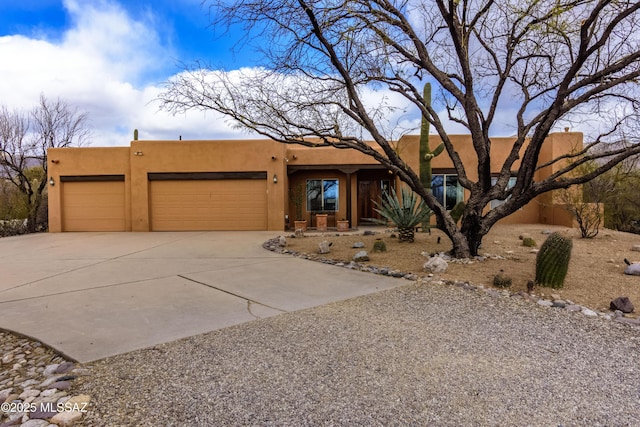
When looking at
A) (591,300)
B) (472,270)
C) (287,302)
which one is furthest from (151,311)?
(591,300)

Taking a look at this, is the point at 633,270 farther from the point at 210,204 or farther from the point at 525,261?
the point at 210,204

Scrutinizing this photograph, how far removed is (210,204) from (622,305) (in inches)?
535

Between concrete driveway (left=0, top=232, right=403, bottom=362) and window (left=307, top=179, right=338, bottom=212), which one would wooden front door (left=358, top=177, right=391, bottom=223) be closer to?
window (left=307, top=179, right=338, bottom=212)

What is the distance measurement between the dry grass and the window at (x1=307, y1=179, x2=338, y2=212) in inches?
195

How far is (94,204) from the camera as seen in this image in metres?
15.5

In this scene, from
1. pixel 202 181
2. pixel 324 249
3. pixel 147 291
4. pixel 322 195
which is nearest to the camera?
pixel 147 291

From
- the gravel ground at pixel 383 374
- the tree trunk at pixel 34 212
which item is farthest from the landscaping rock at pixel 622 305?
the tree trunk at pixel 34 212

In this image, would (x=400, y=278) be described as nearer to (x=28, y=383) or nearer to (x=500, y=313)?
(x=500, y=313)

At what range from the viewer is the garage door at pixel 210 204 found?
1523cm

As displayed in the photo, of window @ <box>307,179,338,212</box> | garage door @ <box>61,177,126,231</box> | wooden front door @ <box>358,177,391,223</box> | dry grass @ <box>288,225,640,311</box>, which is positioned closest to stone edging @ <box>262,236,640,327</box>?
dry grass @ <box>288,225,640,311</box>

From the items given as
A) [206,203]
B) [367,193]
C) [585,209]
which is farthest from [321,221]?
[585,209]

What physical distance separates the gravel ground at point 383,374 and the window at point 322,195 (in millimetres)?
11955

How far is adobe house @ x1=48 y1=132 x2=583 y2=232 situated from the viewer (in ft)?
49.3

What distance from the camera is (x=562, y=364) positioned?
3.07 metres
